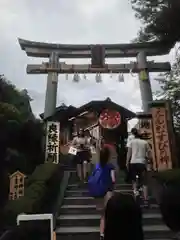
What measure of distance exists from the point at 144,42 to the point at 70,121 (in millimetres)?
6395

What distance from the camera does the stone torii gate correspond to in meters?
16.6

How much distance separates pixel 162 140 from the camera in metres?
11.2

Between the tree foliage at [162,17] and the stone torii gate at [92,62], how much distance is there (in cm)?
404

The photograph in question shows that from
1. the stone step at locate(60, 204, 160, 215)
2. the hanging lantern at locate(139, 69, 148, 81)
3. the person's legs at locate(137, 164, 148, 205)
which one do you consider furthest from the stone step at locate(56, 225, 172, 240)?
the hanging lantern at locate(139, 69, 148, 81)

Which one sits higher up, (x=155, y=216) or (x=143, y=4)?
(x=143, y=4)

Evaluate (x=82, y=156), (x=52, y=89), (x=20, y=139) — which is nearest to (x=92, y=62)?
(x=52, y=89)

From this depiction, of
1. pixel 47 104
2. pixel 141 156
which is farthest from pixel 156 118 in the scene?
pixel 47 104

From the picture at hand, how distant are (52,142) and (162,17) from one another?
6.52 meters

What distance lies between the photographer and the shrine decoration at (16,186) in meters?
7.38

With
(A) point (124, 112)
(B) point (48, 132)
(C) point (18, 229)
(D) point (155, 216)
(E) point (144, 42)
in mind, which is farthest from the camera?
(A) point (124, 112)

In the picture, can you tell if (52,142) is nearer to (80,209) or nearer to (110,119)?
(110,119)

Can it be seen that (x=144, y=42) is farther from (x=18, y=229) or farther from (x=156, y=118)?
(x=18, y=229)

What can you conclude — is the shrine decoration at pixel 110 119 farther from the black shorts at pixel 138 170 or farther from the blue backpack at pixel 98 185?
the blue backpack at pixel 98 185

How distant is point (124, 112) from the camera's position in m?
18.2
